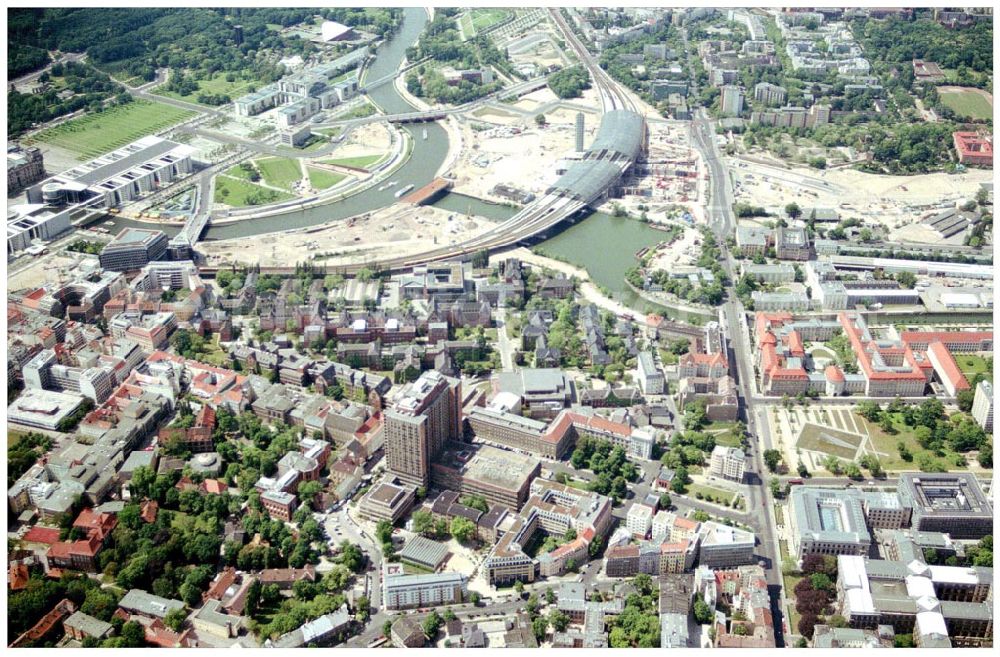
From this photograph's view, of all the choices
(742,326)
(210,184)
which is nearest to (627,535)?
(742,326)

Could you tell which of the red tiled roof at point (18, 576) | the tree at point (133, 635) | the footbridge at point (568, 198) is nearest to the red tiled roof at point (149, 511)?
the red tiled roof at point (18, 576)

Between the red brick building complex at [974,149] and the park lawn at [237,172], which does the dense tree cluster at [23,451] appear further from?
the red brick building complex at [974,149]

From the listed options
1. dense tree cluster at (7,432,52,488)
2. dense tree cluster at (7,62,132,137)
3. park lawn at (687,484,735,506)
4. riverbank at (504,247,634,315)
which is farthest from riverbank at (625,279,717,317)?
dense tree cluster at (7,62,132,137)

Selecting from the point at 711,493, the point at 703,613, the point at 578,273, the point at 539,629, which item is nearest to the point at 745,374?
the point at 711,493

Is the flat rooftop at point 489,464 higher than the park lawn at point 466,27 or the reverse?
the reverse

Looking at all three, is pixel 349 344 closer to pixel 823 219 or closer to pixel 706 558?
pixel 706 558
